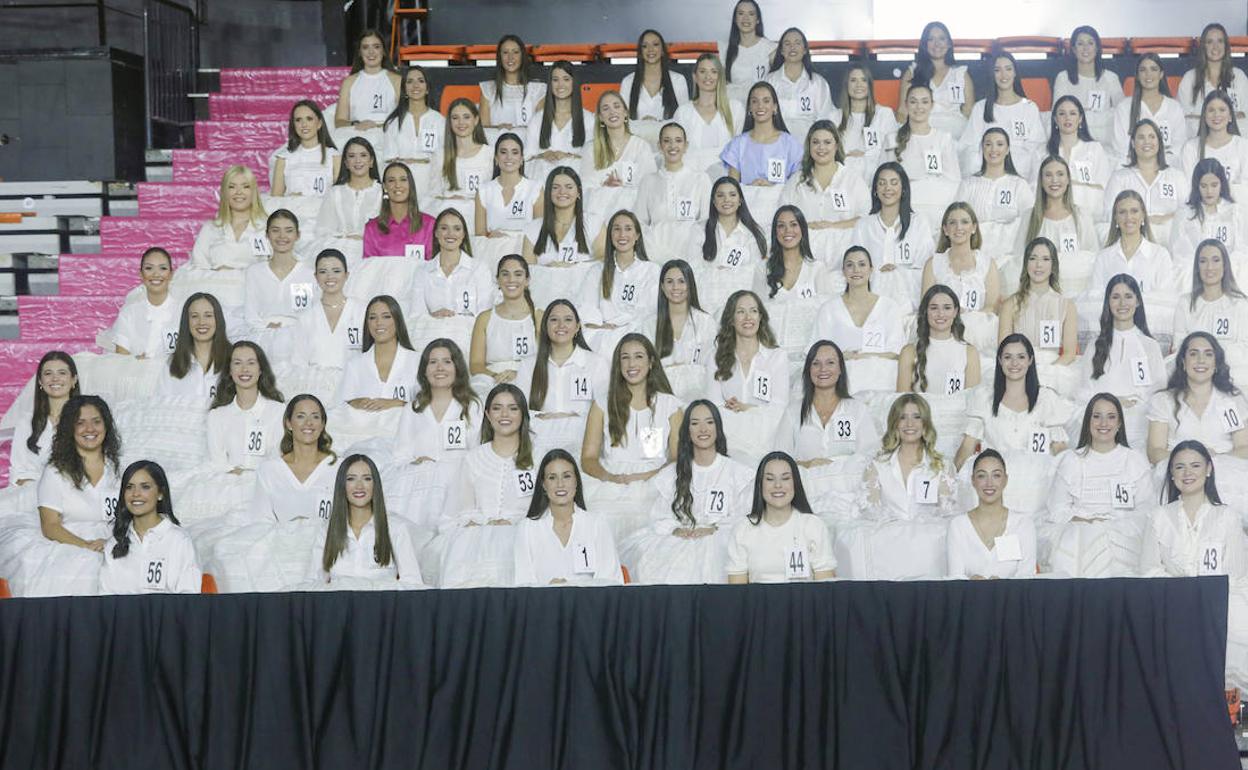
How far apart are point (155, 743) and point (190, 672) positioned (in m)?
0.24

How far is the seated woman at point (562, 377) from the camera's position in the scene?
6527 millimetres

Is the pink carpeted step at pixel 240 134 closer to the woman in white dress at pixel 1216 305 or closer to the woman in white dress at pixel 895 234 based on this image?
the woman in white dress at pixel 895 234

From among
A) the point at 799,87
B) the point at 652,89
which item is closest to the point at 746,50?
the point at 799,87

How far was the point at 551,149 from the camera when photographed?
8.40m

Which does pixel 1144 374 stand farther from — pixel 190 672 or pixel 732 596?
pixel 190 672

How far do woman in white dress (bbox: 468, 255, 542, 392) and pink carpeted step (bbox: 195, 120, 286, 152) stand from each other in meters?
2.89

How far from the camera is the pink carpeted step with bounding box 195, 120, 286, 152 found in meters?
9.23

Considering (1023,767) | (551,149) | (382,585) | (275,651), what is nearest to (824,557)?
(1023,767)

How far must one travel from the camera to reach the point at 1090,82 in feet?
29.2

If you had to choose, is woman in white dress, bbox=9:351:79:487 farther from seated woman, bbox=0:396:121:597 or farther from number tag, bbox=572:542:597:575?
number tag, bbox=572:542:597:575

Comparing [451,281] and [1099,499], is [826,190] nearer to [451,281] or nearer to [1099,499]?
[451,281]

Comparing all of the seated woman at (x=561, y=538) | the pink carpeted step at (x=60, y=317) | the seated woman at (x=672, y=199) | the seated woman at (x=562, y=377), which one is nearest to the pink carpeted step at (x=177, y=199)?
the pink carpeted step at (x=60, y=317)

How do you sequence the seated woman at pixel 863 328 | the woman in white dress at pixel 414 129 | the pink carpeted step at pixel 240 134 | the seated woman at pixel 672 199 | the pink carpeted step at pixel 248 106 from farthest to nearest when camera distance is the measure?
the pink carpeted step at pixel 248 106 < the pink carpeted step at pixel 240 134 < the woman in white dress at pixel 414 129 < the seated woman at pixel 672 199 < the seated woman at pixel 863 328

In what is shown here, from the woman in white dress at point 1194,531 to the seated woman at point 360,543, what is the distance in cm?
271
